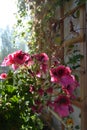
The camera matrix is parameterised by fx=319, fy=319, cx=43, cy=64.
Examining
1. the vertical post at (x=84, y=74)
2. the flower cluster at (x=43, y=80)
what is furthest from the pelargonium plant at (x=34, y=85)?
the vertical post at (x=84, y=74)

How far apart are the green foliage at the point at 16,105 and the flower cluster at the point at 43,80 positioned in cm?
4

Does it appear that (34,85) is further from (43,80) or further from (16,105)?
(16,105)

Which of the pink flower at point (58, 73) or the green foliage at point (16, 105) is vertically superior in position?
the pink flower at point (58, 73)

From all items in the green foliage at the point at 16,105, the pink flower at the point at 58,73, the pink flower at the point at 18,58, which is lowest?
the green foliage at the point at 16,105

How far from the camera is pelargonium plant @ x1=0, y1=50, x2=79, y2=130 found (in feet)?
5.20

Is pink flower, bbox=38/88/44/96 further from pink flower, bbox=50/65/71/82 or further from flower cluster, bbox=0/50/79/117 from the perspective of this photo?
pink flower, bbox=50/65/71/82

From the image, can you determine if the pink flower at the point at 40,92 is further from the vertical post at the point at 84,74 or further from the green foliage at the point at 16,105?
the vertical post at the point at 84,74

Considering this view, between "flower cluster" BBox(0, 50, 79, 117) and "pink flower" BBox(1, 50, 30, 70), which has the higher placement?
"pink flower" BBox(1, 50, 30, 70)

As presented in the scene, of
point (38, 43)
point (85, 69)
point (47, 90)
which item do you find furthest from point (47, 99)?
point (38, 43)

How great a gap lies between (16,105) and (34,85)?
10.7 inches

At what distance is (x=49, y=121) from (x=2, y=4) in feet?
5.00

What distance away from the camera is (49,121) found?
12.5ft

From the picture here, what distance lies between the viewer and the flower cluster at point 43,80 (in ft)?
5.28

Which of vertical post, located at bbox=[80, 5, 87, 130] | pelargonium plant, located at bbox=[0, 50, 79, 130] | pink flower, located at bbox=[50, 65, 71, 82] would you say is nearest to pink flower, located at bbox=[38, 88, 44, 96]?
pelargonium plant, located at bbox=[0, 50, 79, 130]
